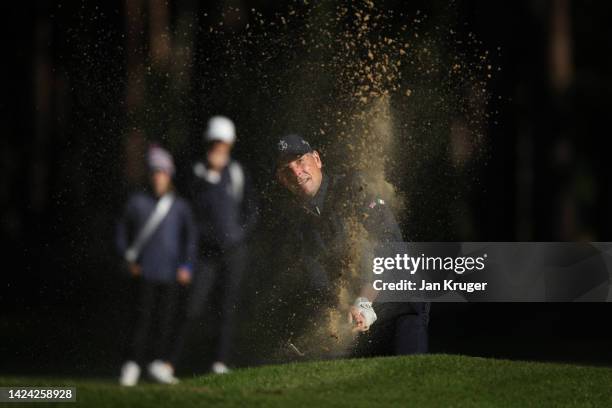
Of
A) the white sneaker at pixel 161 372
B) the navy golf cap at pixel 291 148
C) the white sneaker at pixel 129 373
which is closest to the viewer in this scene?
the white sneaker at pixel 129 373

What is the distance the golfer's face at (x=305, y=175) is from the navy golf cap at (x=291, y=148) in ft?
0.15

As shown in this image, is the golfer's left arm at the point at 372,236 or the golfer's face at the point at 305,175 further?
the golfer's face at the point at 305,175

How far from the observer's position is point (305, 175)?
894 centimetres

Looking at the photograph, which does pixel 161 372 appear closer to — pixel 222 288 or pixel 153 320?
pixel 153 320

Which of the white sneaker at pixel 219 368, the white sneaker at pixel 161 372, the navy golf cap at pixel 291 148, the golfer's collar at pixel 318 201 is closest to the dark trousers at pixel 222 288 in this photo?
the white sneaker at pixel 219 368

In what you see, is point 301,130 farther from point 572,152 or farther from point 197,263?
point 572,152

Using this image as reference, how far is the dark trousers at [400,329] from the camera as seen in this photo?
866cm

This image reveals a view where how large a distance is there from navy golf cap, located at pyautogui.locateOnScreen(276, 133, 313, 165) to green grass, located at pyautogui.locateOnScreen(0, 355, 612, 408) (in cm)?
184

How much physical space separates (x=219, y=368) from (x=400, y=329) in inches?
62.6

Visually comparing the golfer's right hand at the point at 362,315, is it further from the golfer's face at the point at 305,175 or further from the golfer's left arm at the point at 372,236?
the golfer's face at the point at 305,175

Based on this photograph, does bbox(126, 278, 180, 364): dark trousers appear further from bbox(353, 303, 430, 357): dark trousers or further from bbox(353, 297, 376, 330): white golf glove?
bbox(353, 303, 430, 357): dark trousers

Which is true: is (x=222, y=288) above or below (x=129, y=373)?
above

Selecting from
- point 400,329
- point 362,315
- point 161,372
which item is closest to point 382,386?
point 362,315

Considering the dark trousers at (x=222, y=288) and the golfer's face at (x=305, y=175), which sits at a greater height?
the golfer's face at (x=305, y=175)
